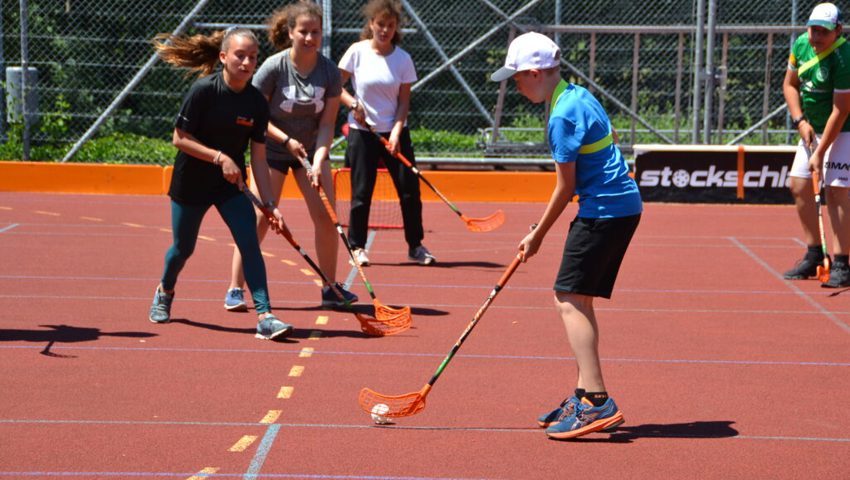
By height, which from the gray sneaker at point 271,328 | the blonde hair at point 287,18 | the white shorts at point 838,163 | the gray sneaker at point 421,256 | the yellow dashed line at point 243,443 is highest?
the blonde hair at point 287,18

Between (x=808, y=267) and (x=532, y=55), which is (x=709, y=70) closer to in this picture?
(x=808, y=267)

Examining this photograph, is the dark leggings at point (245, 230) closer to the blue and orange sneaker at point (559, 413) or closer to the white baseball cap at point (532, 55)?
the blue and orange sneaker at point (559, 413)

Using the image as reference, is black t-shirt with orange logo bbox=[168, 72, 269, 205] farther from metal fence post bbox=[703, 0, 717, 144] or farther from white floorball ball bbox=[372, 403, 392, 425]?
metal fence post bbox=[703, 0, 717, 144]

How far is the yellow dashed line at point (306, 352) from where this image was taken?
690 centimetres

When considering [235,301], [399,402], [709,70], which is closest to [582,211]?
[399,402]

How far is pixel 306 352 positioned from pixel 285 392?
875 mm

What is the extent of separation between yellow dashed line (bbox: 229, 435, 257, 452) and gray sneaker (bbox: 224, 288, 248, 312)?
8.97 ft

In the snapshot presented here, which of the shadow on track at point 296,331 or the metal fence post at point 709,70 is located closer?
the shadow on track at point 296,331

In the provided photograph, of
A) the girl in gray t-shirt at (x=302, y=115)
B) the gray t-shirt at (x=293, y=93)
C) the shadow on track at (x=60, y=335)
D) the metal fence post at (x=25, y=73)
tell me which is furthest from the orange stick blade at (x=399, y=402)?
the metal fence post at (x=25, y=73)

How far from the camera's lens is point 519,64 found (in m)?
5.37

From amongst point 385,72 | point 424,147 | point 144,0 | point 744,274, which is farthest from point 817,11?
point 144,0

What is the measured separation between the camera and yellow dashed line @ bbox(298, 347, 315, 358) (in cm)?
690

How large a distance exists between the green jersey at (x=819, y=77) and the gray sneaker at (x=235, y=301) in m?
4.37

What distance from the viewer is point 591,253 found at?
5.43 metres
